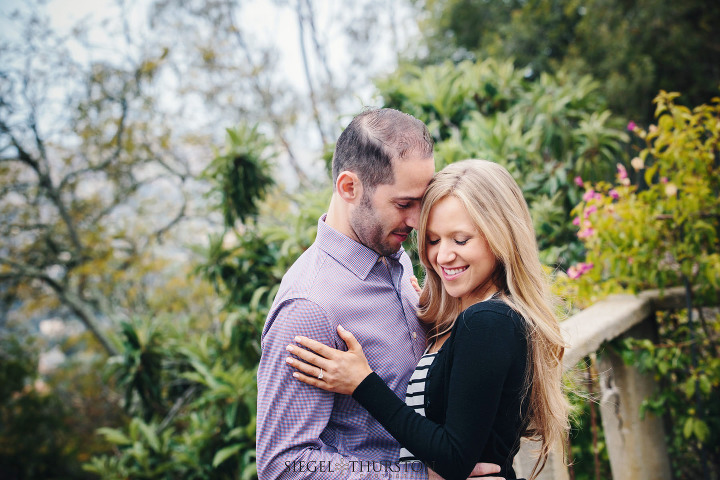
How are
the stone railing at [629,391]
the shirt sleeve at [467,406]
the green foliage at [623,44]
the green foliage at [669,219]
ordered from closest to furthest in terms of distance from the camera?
the shirt sleeve at [467,406], the stone railing at [629,391], the green foliage at [669,219], the green foliage at [623,44]

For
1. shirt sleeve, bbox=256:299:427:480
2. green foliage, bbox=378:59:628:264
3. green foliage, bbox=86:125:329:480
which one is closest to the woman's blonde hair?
shirt sleeve, bbox=256:299:427:480

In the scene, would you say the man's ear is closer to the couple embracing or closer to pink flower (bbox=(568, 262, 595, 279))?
the couple embracing

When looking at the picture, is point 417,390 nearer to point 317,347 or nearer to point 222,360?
point 317,347

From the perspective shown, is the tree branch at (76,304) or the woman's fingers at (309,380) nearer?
the woman's fingers at (309,380)

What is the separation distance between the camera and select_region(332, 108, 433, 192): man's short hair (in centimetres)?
174

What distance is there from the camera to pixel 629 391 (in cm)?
282

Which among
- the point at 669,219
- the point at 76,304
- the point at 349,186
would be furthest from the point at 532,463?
the point at 76,304

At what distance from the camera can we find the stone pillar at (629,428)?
277 centimetres

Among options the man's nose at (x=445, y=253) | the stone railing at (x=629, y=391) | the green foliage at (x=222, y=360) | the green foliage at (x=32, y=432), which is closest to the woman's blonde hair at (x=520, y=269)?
the man's nose at (x=445, y=253)

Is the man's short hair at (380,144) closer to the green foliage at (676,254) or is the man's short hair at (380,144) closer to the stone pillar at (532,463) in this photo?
the stone pillar at (532,463)

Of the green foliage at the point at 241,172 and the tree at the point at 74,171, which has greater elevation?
the tree at the point at 74,171

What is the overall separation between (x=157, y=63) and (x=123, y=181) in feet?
7.42

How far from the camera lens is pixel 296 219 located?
11.8 feet

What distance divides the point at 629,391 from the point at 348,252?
198cm
